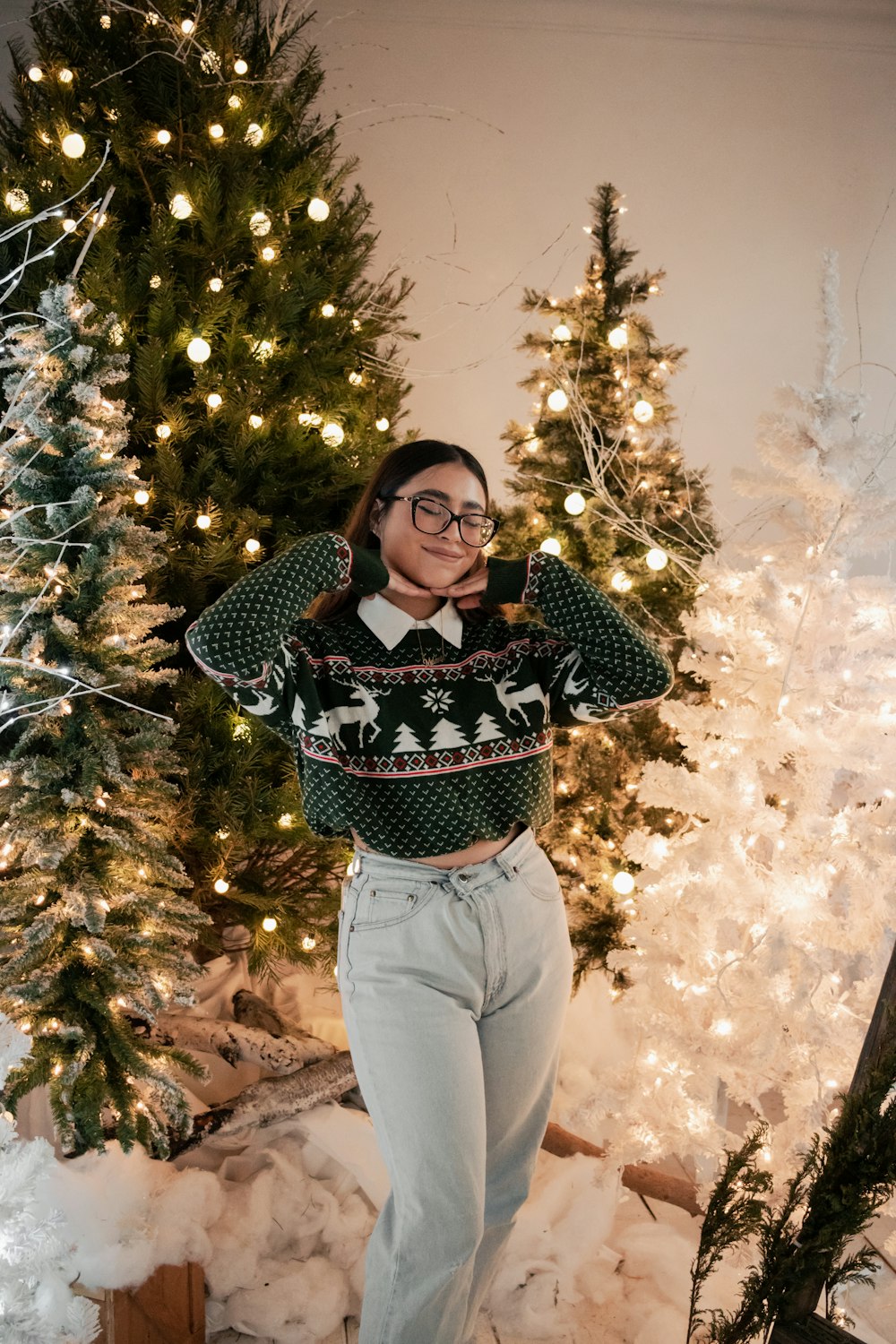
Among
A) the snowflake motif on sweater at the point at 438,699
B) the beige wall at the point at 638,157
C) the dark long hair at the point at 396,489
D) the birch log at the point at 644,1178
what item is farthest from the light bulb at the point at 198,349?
the birch log at the point at 644,1178

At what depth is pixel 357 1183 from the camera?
7.52ft

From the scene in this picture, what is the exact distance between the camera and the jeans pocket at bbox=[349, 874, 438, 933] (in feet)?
4.99

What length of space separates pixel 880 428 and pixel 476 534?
2.18 m

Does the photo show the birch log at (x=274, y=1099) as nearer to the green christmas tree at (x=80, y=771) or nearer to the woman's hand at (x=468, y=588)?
the green christmas tree at (x=80, y=771)

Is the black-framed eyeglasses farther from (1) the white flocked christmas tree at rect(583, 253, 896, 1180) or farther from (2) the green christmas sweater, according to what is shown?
(1) the white flocked christmas tree at rect(583, 253, 896, 1180)

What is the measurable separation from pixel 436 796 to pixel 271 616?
401 mm

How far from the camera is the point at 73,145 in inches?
75.5

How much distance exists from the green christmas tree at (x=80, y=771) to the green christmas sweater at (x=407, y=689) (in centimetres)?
30

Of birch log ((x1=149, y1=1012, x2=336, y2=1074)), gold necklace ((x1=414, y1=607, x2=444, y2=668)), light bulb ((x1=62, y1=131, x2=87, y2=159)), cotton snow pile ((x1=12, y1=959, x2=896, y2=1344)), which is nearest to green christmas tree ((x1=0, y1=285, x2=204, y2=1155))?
cotton snow pile ((x1=12, y1=959, x2=896, y2=1344))

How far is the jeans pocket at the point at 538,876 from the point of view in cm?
163

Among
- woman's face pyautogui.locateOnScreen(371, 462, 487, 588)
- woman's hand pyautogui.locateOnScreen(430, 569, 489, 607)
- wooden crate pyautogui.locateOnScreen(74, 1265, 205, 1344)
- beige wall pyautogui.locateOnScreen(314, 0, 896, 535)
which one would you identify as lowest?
wooden crate pyautogui.locateOnScreen(74, 1265, 205, 1344)

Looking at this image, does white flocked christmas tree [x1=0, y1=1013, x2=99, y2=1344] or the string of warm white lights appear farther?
the string of warm white lights

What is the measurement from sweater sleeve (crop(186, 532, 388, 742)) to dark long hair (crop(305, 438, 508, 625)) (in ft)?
0.33

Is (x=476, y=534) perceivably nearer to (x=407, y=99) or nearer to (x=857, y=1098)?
(x=857, y=1098)
